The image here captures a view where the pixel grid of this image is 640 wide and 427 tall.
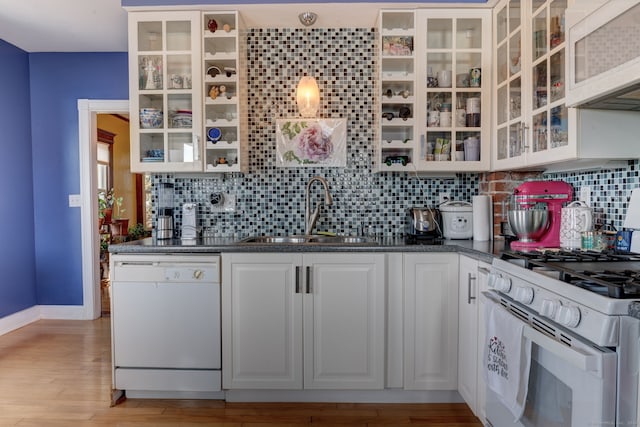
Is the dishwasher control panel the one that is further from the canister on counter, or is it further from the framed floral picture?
the canister on counter

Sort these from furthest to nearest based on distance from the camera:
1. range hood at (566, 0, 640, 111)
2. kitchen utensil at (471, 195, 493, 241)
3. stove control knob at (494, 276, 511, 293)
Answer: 1. kitchen utensil at (471, 195, 493, 241)
2. stove control knob at (494, 276, 511, 293)
3. range hood at (566, 0, 640, 111)

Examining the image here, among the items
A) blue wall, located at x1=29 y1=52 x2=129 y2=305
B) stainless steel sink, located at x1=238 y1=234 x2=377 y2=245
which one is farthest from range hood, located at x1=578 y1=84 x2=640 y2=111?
blue wall, located at x1=29 y1=52 x2=129 y2=305

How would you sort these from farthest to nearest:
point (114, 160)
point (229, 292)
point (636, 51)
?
point (114, 160) → point (229, 292) → point (636, 51)

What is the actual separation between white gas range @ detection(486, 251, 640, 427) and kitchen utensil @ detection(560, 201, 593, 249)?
1.07 ft

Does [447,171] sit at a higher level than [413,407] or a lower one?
higher

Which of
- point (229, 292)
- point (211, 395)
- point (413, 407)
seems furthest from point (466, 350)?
point (211, 395)

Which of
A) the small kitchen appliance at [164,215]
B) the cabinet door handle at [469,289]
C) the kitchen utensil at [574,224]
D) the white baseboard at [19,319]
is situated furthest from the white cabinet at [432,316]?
the white baseboard at [19,319]

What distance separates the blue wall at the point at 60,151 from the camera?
3.84 m

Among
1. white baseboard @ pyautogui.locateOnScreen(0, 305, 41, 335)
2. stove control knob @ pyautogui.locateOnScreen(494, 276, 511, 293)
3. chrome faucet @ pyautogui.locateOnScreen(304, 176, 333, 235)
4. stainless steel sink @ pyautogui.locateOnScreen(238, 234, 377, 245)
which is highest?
chrome faucet @ pyautogui.locateOnScreen(304, 176, 333, 235)

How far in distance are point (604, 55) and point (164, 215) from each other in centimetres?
239

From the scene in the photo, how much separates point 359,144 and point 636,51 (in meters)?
1.79

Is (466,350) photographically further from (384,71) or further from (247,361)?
(384,71)

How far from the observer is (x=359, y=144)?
2910 mm

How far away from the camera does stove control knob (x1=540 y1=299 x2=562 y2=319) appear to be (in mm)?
1198
